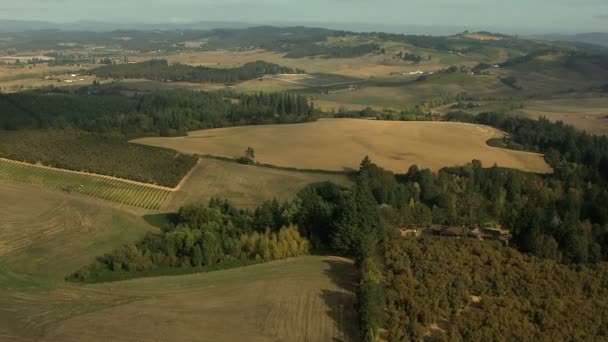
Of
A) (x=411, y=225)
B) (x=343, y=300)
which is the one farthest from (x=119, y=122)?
(x=343, y=300)

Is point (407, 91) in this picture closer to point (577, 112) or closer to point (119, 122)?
point (577, 112)

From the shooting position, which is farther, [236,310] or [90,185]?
[90,185]

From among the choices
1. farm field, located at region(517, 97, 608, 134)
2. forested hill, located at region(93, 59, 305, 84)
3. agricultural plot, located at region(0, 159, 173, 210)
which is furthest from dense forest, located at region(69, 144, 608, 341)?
forested hill, located at region(93, 59, 305, 84)

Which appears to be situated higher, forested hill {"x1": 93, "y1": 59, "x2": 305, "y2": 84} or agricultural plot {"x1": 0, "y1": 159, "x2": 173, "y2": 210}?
forested hill {"x1": 93, "y1": 59, "x2": 305, "y2": 84}

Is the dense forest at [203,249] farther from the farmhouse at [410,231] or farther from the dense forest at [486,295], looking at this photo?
the farmhouse at [410,231]

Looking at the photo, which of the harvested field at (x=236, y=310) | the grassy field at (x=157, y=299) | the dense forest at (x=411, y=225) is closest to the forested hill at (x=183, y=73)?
the dense forest at (x=411, y=225)

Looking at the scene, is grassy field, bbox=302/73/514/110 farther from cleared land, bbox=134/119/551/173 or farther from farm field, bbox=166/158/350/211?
farm field, bbox=166/158/350/211
